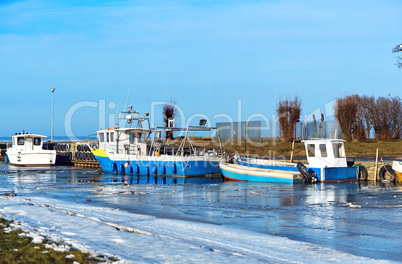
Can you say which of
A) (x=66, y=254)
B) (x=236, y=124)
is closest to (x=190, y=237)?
(x=66, y=254)

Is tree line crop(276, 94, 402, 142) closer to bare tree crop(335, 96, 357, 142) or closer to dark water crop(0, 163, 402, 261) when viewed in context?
bare tree crop(335, 96, 357, 142)

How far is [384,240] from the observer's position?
36.2ft

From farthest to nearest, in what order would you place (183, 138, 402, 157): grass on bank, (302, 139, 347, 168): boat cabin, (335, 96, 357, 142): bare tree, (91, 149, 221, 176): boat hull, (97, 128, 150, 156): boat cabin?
(335, 96, 357, 142): bare tree < (183, 138, 402, 157): grass on bank < (97, 128, 150, 156): boat cabin < (91, 149, 221, 176): boat hull < (302, 139, 347, 168): boat cabin

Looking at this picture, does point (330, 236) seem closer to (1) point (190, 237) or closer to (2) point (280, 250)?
(2) point (280, 250)

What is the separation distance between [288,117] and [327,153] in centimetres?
2371

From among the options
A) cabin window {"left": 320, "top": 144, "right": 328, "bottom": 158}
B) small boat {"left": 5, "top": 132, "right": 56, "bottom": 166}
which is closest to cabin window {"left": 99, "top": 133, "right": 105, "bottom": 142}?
small boat {"left": 5, "top": 132, "right": 56, "bottom": 166}

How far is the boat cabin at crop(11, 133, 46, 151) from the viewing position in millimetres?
49375

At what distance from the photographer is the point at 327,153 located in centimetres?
2805

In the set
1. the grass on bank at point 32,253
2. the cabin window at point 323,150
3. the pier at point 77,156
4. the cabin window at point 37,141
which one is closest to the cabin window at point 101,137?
the pier at point 77,156

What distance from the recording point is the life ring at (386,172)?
89.8 ft

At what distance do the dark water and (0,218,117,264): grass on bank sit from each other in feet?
17.2

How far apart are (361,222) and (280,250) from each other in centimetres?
515

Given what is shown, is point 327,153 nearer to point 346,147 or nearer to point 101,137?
point 346,147

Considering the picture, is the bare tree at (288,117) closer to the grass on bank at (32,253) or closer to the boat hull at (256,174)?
the boat hull at (256,174)
